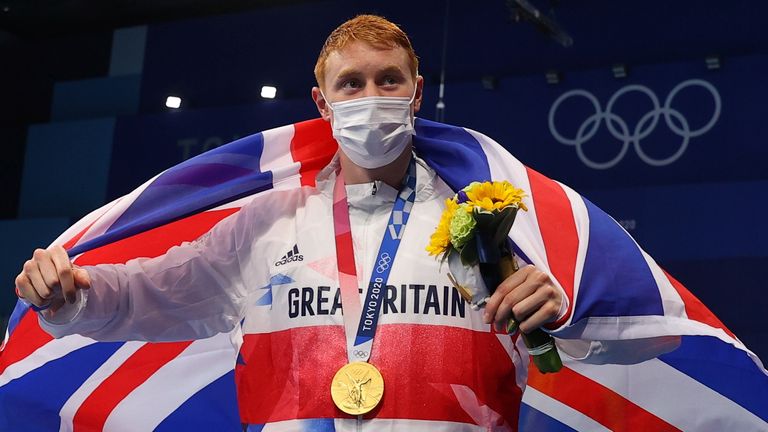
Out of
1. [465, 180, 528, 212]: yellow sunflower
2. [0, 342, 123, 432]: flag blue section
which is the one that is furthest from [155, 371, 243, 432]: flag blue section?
[465, 180, 528, 212]: yellow sunflower

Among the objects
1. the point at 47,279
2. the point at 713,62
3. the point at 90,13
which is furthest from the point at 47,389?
the point at 90,13

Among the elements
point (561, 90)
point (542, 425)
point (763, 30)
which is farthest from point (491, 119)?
point (542, 425)

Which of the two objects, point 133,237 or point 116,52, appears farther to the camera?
point 116,52

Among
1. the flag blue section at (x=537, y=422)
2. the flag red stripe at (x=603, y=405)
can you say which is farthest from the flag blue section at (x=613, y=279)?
the flag blue section at (x=537, y=422)

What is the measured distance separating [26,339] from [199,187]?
0.72 m

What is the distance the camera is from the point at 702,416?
108 inches

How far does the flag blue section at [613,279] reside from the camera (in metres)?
2.17

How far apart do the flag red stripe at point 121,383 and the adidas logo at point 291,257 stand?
31.7 inches

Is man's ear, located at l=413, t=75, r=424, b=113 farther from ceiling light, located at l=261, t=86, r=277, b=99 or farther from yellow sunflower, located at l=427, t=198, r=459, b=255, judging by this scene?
ceiling light, located at l=261, t=86, r=277, b=99

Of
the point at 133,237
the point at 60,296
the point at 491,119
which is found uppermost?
the point at 491,119

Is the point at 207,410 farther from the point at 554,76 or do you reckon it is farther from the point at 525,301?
the point at 554,76

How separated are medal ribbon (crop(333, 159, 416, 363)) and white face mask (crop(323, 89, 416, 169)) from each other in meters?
0.08

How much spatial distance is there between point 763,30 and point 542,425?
373 cm

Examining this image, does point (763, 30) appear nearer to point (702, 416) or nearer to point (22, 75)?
point (702, 416)
